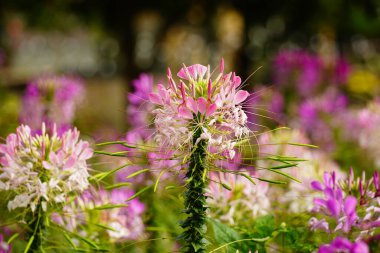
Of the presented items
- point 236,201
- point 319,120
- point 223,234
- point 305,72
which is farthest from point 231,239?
point 305,72

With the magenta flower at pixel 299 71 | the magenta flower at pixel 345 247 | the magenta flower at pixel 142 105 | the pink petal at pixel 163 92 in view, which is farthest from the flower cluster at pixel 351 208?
the magenta flower at pixel 299 71

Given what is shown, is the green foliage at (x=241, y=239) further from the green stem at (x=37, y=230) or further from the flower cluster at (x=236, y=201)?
the green stem at (x=37, y=230)

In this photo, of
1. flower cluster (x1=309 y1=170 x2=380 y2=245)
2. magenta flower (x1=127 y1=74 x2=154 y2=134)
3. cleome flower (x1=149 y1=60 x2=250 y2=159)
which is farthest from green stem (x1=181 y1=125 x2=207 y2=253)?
magenta flower (x1=127 y1=74 x2=154 y2=134)

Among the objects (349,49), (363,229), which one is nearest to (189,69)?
(363,229)

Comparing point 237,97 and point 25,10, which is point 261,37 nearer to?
point 25,10

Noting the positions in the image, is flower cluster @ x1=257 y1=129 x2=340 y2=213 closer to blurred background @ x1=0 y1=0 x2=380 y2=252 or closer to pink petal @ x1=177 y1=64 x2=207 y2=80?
blurred background @ x1=0 y1=0 x2=380 y2=252

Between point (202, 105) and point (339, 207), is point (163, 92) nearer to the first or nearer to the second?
point (202, 105)
